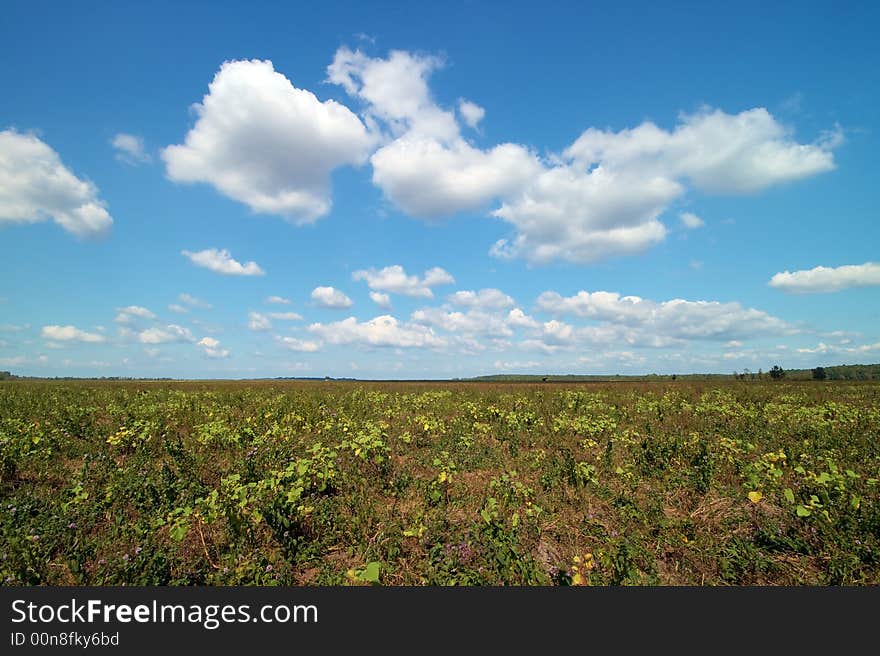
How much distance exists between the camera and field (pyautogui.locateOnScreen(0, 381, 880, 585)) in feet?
14.7

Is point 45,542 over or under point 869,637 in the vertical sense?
over

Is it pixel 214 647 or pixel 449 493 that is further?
pixel 449 493

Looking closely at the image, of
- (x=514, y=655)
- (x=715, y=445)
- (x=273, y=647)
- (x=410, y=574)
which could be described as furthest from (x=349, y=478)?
A: (x=715, y=445)

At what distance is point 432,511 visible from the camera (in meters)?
6.05

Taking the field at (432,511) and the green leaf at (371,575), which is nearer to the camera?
the green leaf at (371,575)

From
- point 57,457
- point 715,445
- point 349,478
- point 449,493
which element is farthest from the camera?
point 715,445

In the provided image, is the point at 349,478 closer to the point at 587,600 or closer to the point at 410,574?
the point at 410,574

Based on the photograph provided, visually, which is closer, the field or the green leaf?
the green leaf

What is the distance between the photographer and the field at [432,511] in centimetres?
449

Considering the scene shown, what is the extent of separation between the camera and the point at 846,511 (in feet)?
18.2

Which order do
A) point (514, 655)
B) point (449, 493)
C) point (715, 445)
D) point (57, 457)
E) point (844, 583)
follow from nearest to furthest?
point (514, 655) < point (844, 583) < point (449, 493) < point (57, 457) < point (715, 445)

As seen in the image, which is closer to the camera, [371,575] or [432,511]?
[371,575]

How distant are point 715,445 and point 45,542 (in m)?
13.1

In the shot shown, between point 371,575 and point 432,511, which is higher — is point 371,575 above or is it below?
above
